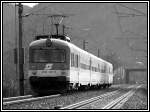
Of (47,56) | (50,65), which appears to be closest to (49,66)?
(50,65)

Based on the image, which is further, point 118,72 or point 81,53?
point 118,72

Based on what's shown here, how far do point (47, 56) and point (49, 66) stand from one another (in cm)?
58

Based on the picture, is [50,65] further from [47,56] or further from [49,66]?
[47,56]

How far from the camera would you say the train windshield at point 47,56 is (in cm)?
2539

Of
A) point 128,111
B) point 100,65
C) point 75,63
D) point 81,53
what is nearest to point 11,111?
point 128,111

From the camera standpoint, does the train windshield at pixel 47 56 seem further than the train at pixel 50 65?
Yes

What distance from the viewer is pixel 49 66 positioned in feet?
83.1

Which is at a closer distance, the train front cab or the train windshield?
the train front cab

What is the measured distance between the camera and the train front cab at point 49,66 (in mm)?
25156

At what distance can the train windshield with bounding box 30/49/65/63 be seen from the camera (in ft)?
83.3

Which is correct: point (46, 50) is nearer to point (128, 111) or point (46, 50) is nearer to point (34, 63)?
point (34, 63)

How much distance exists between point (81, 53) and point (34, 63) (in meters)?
5.97

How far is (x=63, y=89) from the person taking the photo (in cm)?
2580

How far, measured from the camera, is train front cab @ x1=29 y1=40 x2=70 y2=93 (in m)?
25.2
